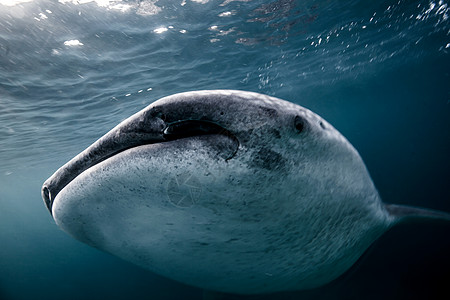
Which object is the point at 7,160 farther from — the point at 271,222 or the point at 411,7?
the point at 411,7

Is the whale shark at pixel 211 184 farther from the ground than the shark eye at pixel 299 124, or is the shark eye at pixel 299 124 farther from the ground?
the shark eye at pixel 299 124

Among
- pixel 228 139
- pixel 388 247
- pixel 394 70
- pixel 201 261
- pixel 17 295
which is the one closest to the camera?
pixel 228 139

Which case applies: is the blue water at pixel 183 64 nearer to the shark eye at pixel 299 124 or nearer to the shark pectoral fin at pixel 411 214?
the shark pectoral fin at pixel 411 214

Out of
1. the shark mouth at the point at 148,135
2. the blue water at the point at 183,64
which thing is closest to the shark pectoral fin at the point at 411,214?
the blue water at the point at 183,64

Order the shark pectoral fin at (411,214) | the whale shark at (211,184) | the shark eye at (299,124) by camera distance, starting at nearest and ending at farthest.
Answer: the whale shark at (211,184), the shark eye at (299,124), the shark pectoral fin at (411,214)

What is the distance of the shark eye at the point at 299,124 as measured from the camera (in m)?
1.35

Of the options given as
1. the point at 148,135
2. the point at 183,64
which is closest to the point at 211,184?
the point at 148,135

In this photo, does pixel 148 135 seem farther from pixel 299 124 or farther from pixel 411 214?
pixel 411 214

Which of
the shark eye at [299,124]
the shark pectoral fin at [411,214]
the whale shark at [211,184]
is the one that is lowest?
the shark pectoral fin at [411,214]

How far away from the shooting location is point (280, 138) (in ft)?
4.24

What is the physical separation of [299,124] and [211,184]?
0.56 meters

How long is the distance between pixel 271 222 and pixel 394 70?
34.5 metres

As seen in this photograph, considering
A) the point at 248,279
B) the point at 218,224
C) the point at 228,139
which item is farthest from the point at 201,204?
the point at 248,279

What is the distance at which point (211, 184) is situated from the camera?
49.7 inches
